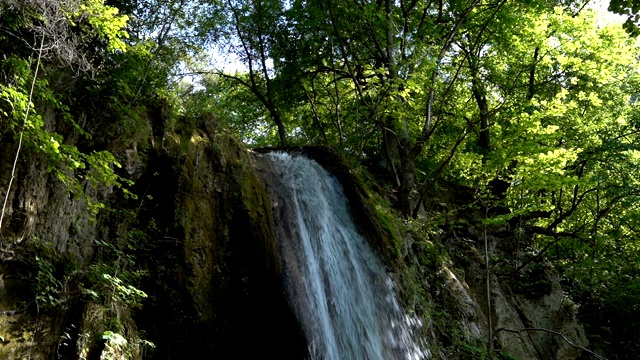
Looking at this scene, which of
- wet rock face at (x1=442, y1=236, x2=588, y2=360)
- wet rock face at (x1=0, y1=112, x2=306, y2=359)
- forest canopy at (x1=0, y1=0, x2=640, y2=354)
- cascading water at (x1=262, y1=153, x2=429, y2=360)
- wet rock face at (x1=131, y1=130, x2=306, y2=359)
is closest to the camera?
wet rock face at (x1=0, y1=112, x2=306, y2=359)

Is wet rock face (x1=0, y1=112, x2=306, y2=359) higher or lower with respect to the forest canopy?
lower

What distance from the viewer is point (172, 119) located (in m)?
6.76

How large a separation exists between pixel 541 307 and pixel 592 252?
2.14 meters

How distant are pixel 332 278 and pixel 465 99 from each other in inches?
423

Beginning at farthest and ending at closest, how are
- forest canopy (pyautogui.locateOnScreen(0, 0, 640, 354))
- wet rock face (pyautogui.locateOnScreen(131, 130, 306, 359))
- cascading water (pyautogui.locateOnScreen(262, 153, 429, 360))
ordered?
forest canopy (pyautogui.locateOnScreen(0, 0, 640, 354)) → cascading water (pyautogui.locateOnScreen(262, 153, 429, 360)) → wet rock face (pyautogui.locateOnScreen(131, 130, 306, 359))

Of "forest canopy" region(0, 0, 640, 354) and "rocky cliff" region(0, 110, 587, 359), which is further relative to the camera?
"forest canopy" region(0, 0, 640, 354)

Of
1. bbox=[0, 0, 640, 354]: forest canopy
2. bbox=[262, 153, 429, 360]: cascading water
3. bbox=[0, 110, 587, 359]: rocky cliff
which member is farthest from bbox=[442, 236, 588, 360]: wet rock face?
bbox=[262, 153, 429, 360]: cascading water

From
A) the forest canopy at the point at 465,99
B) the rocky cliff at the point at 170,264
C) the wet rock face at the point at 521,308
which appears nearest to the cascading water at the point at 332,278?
the rocky cliff at the point at 170,264

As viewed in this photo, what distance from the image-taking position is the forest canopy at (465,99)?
31.8 feet

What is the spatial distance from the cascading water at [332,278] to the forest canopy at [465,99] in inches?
90.4

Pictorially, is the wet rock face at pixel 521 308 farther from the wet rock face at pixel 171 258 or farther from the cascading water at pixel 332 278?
the wet rock face at pixel 171 258

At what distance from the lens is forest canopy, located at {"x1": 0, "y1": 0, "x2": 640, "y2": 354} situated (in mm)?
9688

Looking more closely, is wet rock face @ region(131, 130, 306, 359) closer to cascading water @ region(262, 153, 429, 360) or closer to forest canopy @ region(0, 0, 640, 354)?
cascading water @ region(262, 153, 429, 360)

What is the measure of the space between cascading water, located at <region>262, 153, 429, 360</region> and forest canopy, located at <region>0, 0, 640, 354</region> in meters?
2.30
